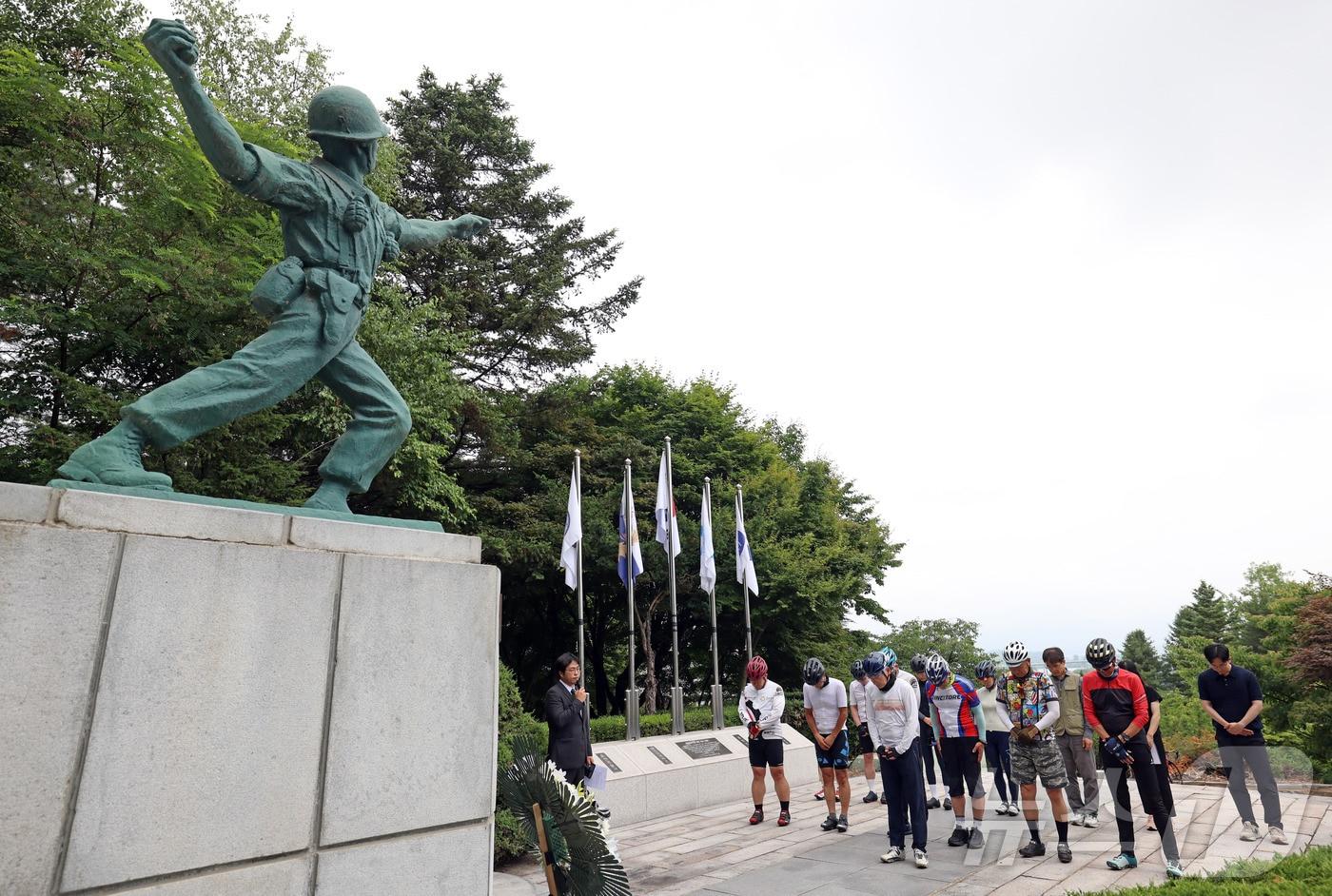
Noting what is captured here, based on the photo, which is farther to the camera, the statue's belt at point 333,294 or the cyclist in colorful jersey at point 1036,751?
the cyclist in colorful jersey at point 1036,751

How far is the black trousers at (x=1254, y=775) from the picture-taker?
6551 millimetres

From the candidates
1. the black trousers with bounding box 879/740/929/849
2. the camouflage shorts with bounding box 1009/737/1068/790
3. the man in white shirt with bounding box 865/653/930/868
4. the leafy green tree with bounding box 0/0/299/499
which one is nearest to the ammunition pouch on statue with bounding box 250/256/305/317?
the man in white shirt with bounding box 865/653/930/868

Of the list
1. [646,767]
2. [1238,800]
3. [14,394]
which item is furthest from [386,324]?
[1238,800]

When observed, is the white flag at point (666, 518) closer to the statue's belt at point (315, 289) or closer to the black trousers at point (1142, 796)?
the black trousers at point (1142, 796)

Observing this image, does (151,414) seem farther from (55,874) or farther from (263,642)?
(55,874)

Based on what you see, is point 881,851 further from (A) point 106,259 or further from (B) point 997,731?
(A) point 106,259

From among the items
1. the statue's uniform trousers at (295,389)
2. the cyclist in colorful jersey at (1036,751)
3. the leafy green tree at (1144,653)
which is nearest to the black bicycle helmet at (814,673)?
the cyclist in colorful jersey at (1036,751)

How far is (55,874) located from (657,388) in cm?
2392

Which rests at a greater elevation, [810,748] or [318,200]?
[318,200]

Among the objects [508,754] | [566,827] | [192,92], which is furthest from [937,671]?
[192,92]

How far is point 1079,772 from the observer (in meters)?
8.25

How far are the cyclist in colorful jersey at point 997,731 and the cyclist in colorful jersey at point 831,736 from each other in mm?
1490

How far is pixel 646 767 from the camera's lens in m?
9.60

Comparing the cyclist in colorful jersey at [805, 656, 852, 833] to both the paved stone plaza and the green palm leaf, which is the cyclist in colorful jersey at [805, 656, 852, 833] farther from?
the green palm leaf
